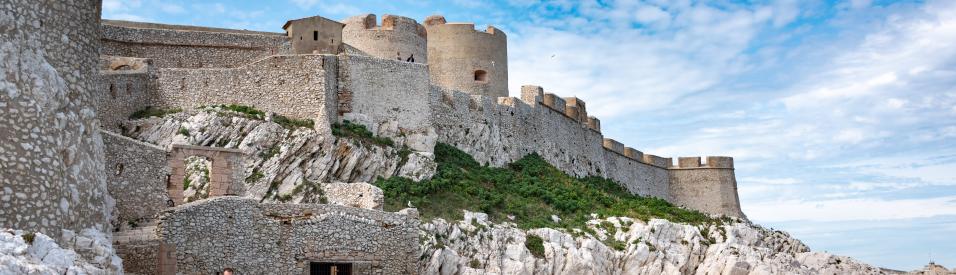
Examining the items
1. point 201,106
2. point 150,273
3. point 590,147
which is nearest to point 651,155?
point 590,147

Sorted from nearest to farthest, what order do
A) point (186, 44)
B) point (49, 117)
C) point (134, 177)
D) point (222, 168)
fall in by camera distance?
point (49, 117)
point (134, 177)
point (222, 168)
point (186, 44)

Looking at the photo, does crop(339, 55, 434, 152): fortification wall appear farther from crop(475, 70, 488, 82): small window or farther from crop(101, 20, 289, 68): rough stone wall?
crop(475, 70, 488, 82): small window

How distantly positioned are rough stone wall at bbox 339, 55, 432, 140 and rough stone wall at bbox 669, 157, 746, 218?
78.7ft

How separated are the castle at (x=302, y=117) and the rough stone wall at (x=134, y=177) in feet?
0.09

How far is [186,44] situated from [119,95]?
5.52 m

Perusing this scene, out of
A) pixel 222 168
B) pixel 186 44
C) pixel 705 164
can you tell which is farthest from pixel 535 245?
pixel 705 164

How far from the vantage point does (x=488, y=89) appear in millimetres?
39750

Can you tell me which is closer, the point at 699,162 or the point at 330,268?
the point at 330,268

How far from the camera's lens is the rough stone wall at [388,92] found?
29484 millimetres

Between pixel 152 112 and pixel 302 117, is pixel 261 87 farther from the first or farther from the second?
pixel 152 112

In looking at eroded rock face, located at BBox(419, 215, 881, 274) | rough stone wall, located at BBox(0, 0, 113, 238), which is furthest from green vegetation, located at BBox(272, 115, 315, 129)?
rough stone wall, located at BBox(0, 0, 113, 238)

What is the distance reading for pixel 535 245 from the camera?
2567cm

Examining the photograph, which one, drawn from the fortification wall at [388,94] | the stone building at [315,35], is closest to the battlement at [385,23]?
the stone building at [315,35]

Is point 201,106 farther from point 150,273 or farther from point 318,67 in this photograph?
point 150,273
